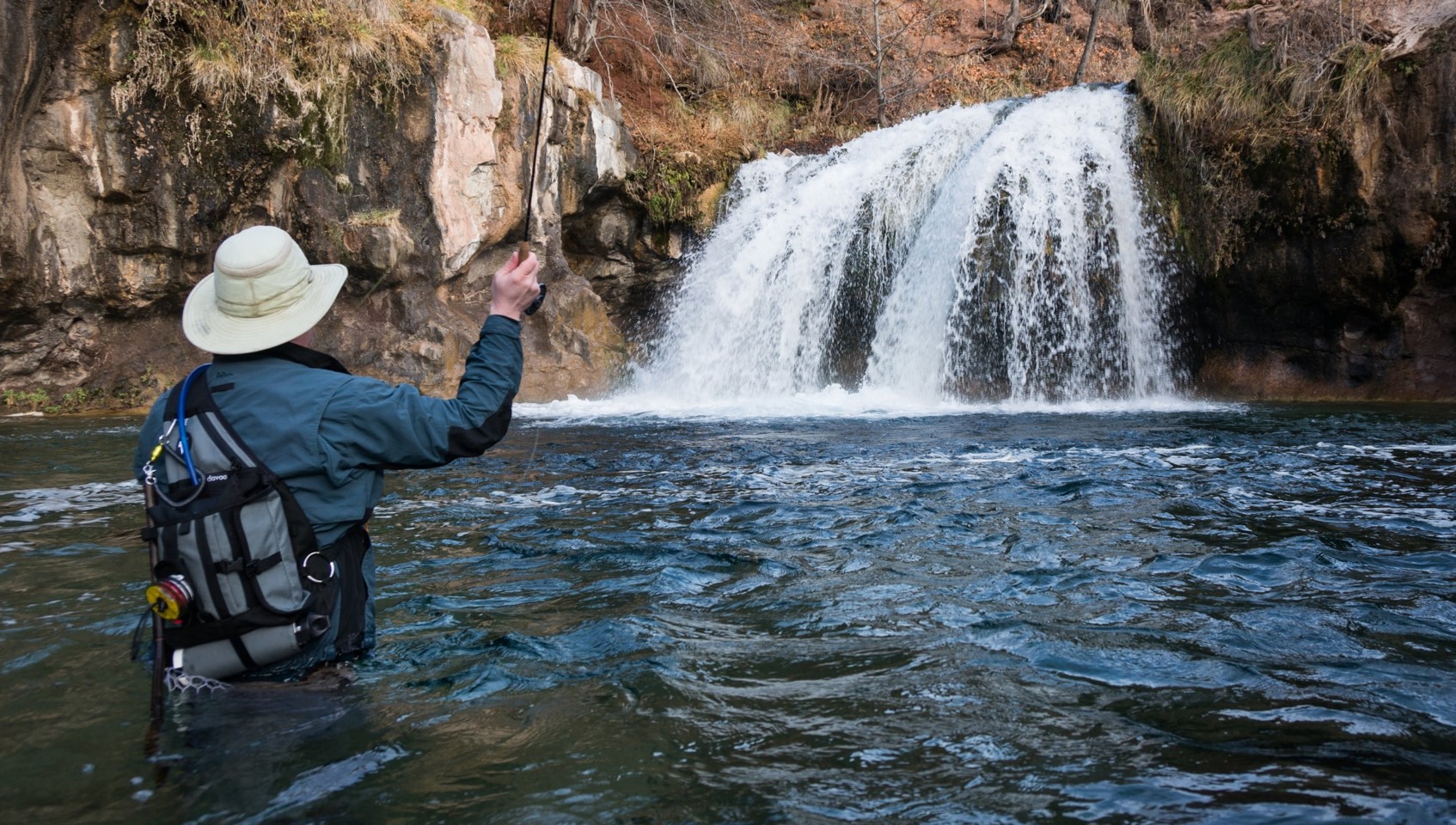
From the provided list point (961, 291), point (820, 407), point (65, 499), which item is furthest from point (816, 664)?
point (961, 291)

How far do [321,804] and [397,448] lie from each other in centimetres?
80

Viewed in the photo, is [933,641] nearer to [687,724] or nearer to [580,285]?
[687,724]

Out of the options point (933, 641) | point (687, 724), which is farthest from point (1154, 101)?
point (687, 724)

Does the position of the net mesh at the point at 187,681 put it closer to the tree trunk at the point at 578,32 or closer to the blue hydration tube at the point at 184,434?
the blue hydration tube at the point at 184,434

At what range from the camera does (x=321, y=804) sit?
2170 mm

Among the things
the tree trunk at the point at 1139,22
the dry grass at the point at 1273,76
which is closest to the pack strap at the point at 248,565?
the dry grass at the point at 1273,76

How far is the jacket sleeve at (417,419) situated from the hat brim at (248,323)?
0.19 meters

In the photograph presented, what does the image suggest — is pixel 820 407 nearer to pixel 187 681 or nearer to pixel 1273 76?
pixel 1273 76

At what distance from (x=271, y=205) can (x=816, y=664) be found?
411 inches

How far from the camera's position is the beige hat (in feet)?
8.21

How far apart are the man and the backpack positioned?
57 mm

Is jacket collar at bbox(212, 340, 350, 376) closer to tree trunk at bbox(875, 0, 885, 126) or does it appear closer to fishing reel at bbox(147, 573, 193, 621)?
fishing reel at bbox(147, 573, 193, 621)

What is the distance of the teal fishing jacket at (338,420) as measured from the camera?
2.45 meters

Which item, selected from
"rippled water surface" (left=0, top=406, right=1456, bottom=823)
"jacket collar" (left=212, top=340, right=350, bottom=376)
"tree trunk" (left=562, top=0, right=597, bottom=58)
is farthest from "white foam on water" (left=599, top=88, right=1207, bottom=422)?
"jacket collar" (left=212, top=340, right=350, bottom=376)
